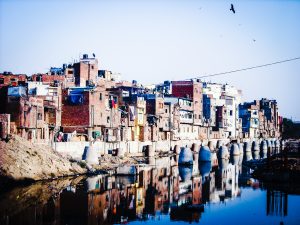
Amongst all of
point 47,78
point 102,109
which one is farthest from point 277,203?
point 47,78

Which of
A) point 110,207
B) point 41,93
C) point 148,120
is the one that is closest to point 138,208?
point 110,207

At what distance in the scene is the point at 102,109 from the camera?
59.8 metres

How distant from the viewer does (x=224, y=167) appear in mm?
54438

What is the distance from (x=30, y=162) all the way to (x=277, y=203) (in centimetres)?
2050

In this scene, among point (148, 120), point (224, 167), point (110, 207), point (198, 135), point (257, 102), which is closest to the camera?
point (110, 207)

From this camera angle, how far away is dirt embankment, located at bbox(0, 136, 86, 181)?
33531mm

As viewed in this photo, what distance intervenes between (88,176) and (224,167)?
21706 mm

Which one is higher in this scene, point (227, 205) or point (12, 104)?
point (12, 104)

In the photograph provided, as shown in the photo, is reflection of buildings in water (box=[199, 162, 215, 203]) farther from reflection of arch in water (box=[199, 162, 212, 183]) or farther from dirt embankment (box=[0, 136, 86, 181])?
dirt embankment (box=[0, 136, 86, 181])

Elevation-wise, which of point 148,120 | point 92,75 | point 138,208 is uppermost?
point 92,75

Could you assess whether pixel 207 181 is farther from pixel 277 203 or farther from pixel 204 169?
pixel 277 203

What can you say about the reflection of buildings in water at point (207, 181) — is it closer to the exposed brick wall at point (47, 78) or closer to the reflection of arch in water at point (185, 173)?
the reflection of arch in water at point (185, 173)

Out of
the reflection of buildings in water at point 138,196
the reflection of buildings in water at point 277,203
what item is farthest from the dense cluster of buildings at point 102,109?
the reflection of buildings in water at point 277,203

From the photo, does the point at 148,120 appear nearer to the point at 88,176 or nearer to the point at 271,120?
the point at 88,176
